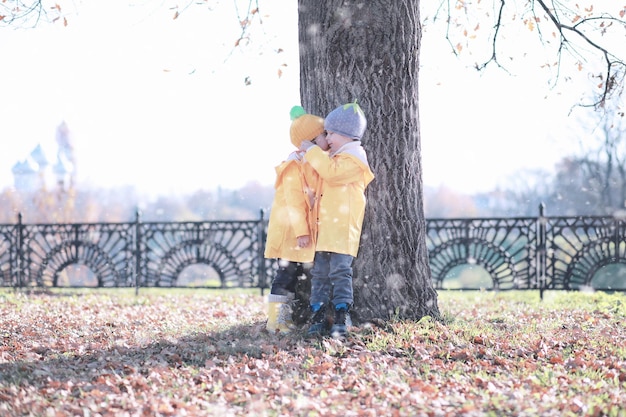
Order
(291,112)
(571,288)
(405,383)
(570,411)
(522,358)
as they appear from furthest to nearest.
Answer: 1. (571,288)
2. (291,112)
3. (522,358)
4. (405,383)
5. (570,411)

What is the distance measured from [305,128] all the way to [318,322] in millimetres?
1532

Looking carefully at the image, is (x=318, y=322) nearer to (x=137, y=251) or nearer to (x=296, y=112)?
(x=296, y=112)

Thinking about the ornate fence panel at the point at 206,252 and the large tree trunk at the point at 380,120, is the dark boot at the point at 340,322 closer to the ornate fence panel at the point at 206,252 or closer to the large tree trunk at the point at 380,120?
the large tree trunk at the point at 380,120

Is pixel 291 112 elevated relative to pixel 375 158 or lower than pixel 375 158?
elevated

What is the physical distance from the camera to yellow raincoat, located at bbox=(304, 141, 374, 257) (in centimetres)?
493

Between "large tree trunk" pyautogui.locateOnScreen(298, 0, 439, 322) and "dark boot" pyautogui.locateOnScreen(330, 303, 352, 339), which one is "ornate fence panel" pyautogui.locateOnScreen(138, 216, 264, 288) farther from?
"dark boot" pyautogui.locateOnScreen(330, 303, 352, 339)

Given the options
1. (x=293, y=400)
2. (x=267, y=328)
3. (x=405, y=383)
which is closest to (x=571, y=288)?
(x=267, y=328)

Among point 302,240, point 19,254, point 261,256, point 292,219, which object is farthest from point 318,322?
point 19,254

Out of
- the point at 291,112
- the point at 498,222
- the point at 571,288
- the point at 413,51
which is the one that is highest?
the point at 413,51

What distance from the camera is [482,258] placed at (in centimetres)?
1116

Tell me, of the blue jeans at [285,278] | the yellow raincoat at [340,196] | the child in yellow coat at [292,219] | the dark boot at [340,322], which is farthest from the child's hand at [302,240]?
the dark boot at [340,322]

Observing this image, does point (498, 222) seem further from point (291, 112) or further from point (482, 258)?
point (291, 112)

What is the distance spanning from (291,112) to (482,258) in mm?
6627

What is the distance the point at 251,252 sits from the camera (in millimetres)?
11555
